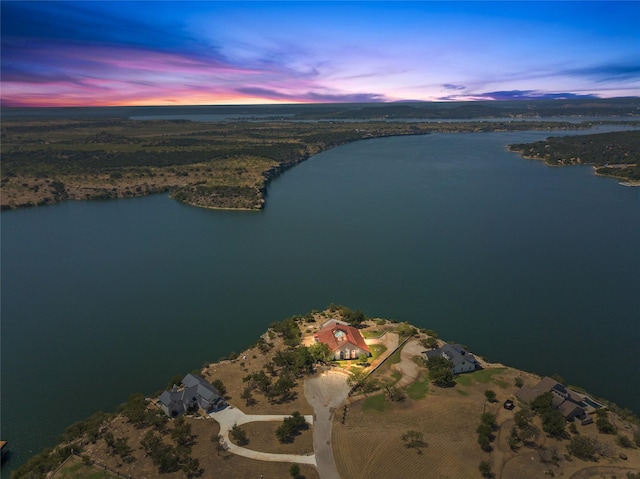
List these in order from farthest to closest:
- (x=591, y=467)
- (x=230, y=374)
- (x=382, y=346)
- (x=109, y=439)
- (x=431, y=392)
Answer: (x=382, y=346) → (x=230, y=374) → (x=431, y=392) → (x=109, y=439) → (x=591, y=467)

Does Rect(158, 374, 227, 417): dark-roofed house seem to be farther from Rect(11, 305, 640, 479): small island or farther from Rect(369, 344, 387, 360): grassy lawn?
Rect(369, 344, 387, 360): grassy lawn

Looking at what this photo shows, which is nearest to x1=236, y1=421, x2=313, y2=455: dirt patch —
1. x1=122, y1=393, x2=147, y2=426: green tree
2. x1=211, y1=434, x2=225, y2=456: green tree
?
x1=211, y1=434, x2=225, y2=456: green tree

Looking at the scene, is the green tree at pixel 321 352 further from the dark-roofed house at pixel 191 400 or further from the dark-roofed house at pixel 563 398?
the dark-roofed house at pixel 563 398

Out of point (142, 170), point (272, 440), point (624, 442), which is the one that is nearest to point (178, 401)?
point (272, 440)

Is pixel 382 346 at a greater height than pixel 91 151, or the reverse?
pixel 91 151

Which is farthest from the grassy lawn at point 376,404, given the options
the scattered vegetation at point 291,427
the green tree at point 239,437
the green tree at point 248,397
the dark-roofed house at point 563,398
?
the dark-roofed house at point 563,398

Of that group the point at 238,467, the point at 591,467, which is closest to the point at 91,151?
the point at 238,467

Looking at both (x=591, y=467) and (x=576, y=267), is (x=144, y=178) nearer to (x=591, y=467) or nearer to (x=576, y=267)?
(x=576, y=267)
